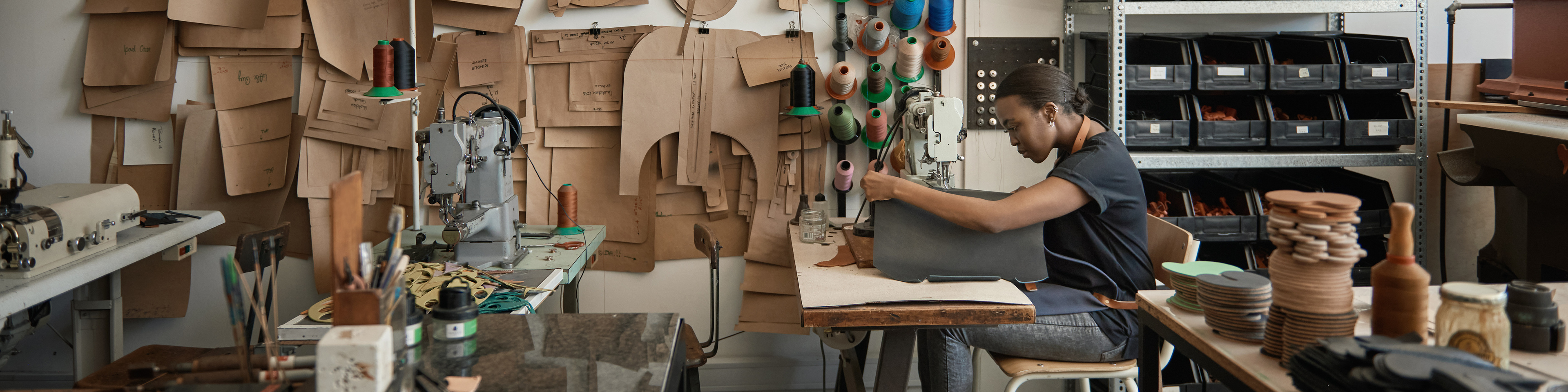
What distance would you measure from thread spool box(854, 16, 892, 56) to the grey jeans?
1.16 metres

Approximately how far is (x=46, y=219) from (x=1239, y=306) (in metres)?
2.51

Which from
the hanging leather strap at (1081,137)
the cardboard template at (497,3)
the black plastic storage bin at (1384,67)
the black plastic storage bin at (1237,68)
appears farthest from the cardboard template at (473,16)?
the black plastic storage bin at (1384,67)

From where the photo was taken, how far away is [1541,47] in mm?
2352

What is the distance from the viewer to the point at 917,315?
5.96 feet

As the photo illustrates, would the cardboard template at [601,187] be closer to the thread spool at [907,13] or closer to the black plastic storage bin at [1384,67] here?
the thread spool at [907,13]

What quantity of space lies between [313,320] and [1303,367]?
Answer: 1693 mm

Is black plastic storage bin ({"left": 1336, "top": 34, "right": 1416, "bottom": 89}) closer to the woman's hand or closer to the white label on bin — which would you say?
the white label on bin

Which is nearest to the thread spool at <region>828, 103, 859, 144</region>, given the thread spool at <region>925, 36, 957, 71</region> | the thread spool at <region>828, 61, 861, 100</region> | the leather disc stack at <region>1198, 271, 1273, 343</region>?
the thread spool at <region>828, 61, 861, 100</region>

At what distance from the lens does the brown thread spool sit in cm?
221

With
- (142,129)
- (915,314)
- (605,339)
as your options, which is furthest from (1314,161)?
(142,129)

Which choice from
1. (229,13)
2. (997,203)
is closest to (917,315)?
(997,203)

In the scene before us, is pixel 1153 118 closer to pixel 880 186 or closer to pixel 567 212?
pixel 880 186

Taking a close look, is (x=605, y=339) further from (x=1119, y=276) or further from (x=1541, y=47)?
(x=1541, y=47)

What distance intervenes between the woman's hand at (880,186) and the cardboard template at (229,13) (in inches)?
83.5
